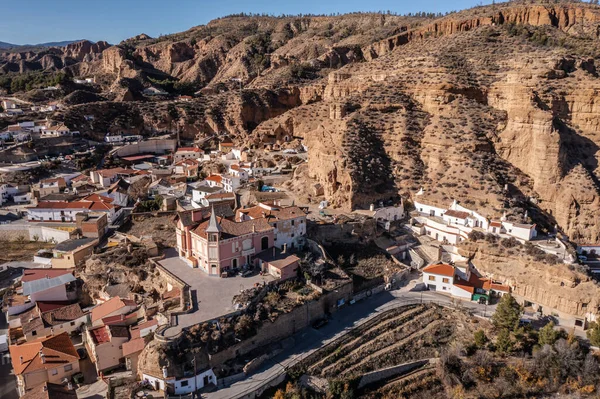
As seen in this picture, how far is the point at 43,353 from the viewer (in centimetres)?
2219

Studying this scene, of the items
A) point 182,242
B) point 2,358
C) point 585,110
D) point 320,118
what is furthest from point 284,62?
point 2,358

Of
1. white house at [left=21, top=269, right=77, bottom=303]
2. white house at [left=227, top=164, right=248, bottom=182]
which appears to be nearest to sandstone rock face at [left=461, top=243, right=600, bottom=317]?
white house at [left=227, top=164, right=248, bottom=182]

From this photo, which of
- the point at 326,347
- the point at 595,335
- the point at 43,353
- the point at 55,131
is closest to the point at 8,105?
the point at 55,131

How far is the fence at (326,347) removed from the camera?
20.9 m

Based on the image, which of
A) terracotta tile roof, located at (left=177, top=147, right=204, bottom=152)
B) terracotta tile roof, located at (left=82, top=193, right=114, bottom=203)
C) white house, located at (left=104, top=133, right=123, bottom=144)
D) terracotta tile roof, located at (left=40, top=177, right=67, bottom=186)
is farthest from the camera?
white house, located at (left=104, top=133, right=123, bottom=144)

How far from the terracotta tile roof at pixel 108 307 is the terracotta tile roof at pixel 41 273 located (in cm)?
438

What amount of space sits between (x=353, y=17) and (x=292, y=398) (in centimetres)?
10507

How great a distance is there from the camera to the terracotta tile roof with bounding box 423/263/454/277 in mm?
29417

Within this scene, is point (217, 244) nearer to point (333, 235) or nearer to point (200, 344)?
point (200, 344)

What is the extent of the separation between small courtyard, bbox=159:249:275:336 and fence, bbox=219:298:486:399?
4.09 meters

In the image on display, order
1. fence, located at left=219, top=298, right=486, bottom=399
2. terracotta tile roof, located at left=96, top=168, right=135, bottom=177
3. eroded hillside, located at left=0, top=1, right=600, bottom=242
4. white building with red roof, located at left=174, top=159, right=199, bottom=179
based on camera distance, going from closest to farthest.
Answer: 1. fence, located at left=219, top=298, right=486, bottom=399
2. eroded hillside, located at left=0, top=1, right=600, bottom=242
3. terracotta tile roof, located at left=96, top=168, right=135, bottom=177
4. white building with red roof, located at left=174, top=159, right=199, bottom=179

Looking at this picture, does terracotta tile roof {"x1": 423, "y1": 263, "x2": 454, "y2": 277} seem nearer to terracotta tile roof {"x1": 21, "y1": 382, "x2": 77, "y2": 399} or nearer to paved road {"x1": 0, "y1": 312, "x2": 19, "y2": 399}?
terracotta tile roof {"x1": 21, "y1": 382, "x2": 77, "y2": 399}

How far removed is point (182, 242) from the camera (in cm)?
2941

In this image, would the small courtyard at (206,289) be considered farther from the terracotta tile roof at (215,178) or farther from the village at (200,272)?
the terracotta tile roof at (215,178)
